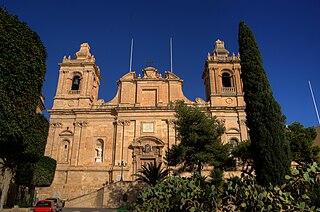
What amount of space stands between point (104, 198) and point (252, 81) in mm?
14149

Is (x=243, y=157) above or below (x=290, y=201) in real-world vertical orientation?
above

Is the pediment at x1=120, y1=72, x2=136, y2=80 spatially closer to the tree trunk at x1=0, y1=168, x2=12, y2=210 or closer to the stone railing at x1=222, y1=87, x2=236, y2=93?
the stone railing at x1=222, y1=87, x2=236, y2=93

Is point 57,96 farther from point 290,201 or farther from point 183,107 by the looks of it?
point 290,201

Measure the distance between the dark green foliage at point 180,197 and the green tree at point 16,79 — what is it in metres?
5.56

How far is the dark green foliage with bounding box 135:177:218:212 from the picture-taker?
7.03 meters

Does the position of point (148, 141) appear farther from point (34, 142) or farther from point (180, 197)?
point (180, 197)

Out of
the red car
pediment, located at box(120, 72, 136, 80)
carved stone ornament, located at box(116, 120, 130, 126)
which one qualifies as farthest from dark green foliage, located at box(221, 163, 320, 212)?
pediment, located at box(120, 72, 136, 80)

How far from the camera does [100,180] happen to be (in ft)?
72.9

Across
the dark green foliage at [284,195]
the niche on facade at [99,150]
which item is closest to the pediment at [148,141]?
the niche on facade at [99,150]

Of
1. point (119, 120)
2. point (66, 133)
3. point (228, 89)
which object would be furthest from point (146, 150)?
point (228, 89)

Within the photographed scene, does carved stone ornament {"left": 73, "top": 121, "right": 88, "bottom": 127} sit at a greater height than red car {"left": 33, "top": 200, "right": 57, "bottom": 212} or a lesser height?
greater

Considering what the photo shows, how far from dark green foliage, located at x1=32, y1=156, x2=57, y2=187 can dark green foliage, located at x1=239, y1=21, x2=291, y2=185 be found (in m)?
16.9

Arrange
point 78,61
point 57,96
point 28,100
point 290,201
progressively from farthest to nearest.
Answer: point 78,61
point 57,96
point 28,100
point 290,201

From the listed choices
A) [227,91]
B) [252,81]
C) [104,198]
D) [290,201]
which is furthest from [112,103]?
[290,201]
